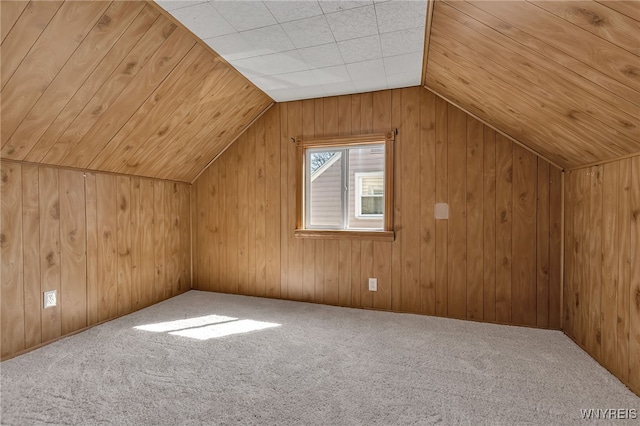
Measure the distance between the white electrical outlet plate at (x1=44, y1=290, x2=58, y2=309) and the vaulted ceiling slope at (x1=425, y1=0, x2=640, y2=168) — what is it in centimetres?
332

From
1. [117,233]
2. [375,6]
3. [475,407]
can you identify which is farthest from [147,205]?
[475,407]

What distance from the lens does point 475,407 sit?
5.34 feet

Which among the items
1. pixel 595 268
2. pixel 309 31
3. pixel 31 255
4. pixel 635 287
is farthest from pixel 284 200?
pixel 635 287

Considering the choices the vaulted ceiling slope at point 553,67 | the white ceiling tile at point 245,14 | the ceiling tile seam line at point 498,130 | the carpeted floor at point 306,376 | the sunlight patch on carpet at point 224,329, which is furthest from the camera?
the ceiling tile seam line at point 498,130

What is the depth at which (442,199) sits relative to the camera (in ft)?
9.78

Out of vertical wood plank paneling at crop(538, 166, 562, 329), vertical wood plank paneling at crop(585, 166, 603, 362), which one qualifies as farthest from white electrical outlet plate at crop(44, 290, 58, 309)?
vertical wood plank paneling at crop(538, 166, 562, 329)

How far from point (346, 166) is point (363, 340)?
179 cm

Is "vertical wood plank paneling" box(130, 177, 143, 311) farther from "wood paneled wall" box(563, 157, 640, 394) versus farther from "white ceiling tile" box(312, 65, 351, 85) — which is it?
"wood paneled wall" box(563, 157, 640, 394)

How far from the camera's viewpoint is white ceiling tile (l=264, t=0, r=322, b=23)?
1.82m

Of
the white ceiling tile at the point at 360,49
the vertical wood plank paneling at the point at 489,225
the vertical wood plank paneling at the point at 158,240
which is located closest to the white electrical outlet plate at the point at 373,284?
the vertical wood plank paneling at the point at 489,225

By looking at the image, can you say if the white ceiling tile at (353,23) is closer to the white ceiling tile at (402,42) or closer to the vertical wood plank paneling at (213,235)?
the white ceiling tile at (402,42)

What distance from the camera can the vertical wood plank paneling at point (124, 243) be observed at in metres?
2.99

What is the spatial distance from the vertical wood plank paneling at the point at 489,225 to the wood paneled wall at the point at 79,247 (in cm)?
335

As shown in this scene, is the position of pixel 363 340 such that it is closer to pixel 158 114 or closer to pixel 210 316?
pixel 210 316
